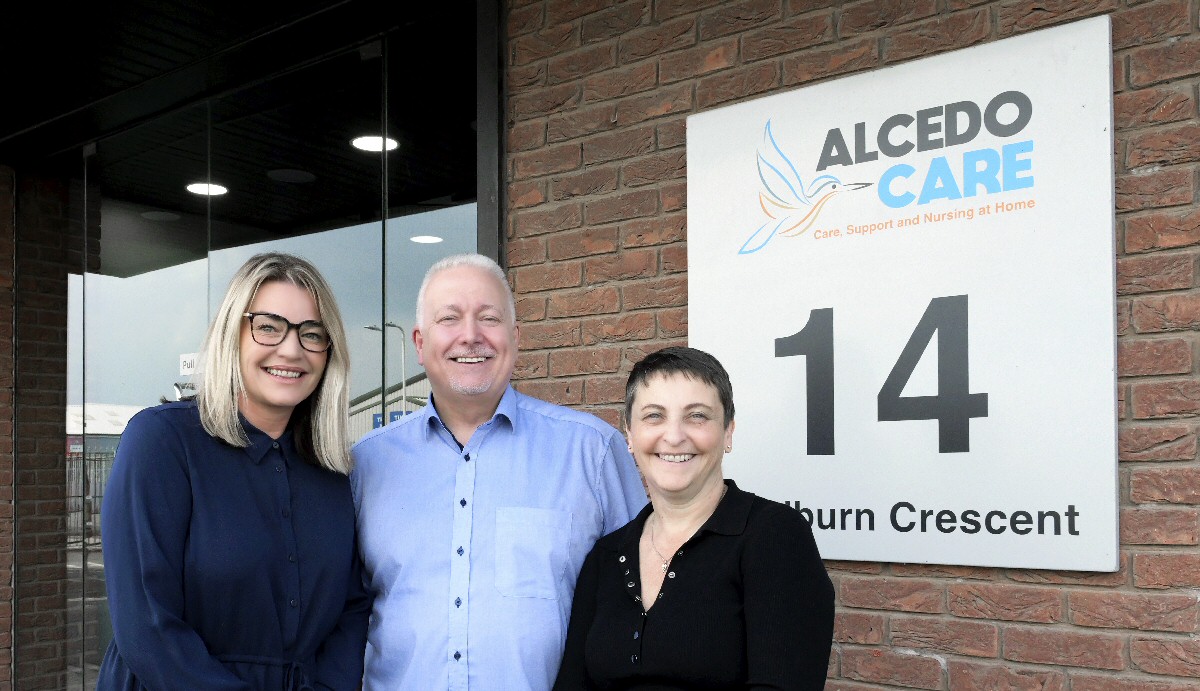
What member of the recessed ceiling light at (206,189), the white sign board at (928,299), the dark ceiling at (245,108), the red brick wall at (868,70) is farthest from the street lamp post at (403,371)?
the recessed ceiling light at (206,189)

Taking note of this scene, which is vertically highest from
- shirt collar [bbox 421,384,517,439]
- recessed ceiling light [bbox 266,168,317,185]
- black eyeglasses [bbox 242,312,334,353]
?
recessed ceiling light [bbox 266,168,317,185]

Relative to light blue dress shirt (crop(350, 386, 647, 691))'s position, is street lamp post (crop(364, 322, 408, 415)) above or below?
above

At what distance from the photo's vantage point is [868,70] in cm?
292

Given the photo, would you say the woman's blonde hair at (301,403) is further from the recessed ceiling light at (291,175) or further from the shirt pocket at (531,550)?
the recessed ceiling light at (291,175)

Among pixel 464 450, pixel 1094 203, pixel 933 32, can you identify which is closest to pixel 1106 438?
pixel 1094 203

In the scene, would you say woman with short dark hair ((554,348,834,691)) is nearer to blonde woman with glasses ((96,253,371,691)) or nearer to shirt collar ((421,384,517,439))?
shirt collar ((421,384,517,439))

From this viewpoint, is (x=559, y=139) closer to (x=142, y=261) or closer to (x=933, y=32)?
(x=933, y=32)

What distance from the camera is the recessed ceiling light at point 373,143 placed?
173 inches

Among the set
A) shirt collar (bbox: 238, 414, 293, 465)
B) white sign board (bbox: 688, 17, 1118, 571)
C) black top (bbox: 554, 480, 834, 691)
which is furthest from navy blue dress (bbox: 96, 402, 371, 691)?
white sign board (bbox: 688, 17, 1118, 571)

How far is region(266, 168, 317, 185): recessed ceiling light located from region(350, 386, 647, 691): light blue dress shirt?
8.50 ft

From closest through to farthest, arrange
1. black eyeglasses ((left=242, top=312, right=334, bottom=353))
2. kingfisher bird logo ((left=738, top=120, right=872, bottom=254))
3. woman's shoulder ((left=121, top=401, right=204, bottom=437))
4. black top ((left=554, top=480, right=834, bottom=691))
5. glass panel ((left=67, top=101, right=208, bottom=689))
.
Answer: black top ((left=554, top=480, right=834, bottom=691)), woman's shoulder ((left=121, top=401, right=204, bottom=437)), black eyeglasses ((left=242, top=312, right=334, bottom=353)), kingfisher bird logo ((left=738, top=120, right=872, bottom=254)), glass panel ((left=67, top=101, right=208, bottom=689))

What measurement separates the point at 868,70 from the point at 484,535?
65.8 inches

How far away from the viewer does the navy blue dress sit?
191 cm

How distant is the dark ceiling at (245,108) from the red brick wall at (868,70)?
20.4 inches
